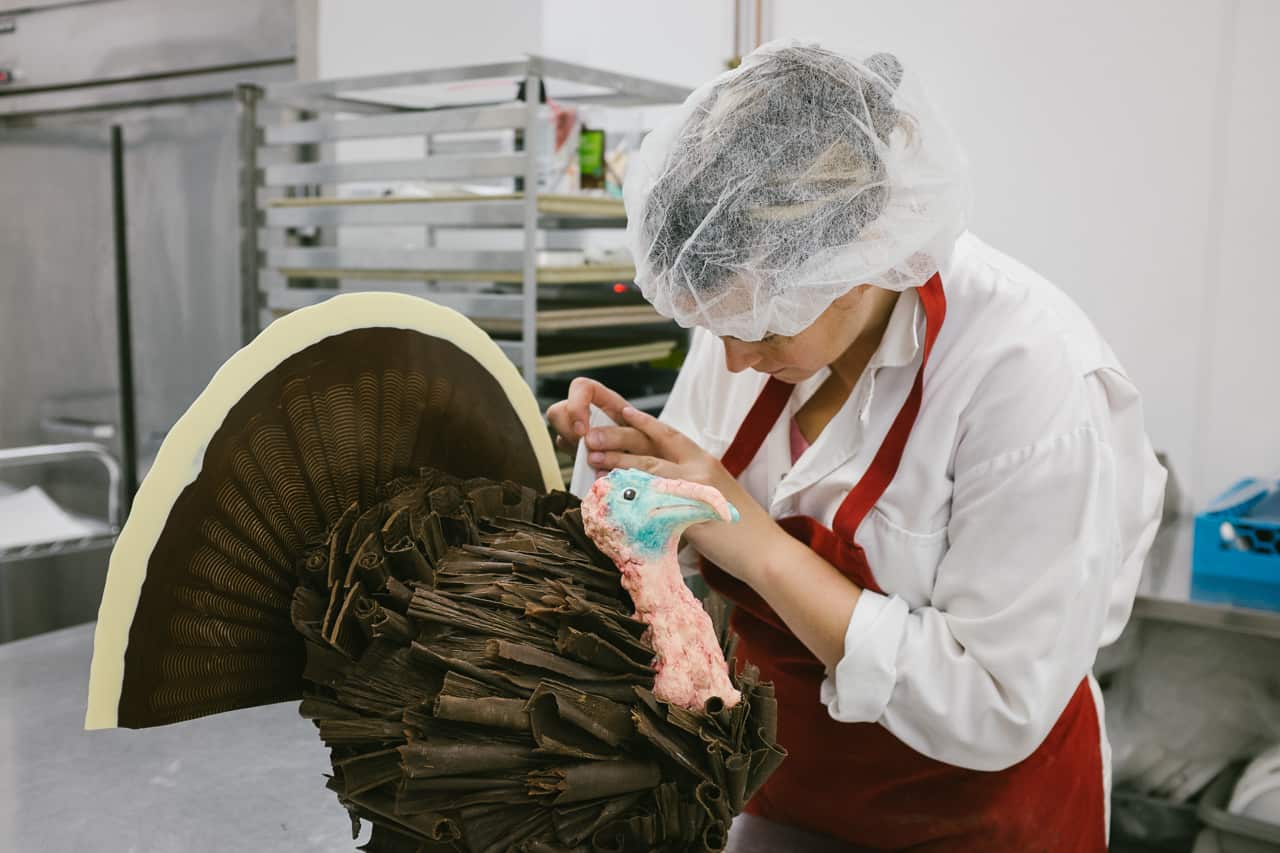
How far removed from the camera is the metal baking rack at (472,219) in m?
1.81

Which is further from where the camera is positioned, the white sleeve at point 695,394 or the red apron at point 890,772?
the white sleeve at point 695,394

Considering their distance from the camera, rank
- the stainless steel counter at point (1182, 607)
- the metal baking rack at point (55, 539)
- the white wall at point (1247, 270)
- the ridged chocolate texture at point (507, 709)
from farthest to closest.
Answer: the white wall at point (1247, 270)
the metal baking rack at point (55, 539)
the stainless steel counter at point (1182, 607)
the ridged chocolate texture at point (507, 709)

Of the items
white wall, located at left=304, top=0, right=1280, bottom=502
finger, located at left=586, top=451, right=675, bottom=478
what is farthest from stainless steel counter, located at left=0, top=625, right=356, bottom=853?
white wall, located at left=304, top=0, right=1280, bottom=502

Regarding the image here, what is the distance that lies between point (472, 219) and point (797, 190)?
0.96m

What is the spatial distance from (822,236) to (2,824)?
0.96 m

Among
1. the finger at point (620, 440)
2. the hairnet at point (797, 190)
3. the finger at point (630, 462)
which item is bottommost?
the finger at point (630, 462)

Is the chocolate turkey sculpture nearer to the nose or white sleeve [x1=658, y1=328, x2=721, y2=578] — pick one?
the nose

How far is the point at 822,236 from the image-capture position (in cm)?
100

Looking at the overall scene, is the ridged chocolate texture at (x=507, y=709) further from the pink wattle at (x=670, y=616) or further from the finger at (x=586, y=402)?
the finger at (x=586, y=402)

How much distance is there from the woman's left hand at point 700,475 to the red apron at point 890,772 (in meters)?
0.10

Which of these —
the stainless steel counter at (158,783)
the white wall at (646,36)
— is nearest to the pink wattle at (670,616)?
the stainless steel counter at (158,783)

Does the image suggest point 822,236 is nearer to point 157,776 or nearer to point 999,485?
point 999,485

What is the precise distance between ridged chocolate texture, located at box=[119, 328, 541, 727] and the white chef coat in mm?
415

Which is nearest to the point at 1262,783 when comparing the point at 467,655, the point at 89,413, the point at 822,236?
the point at 822,236
